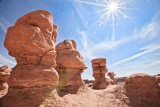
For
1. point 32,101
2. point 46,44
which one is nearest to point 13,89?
point 32,101

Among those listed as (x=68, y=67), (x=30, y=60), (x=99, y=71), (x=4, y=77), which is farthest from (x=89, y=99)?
(x=99, y=71)

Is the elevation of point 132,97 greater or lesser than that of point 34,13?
lesser

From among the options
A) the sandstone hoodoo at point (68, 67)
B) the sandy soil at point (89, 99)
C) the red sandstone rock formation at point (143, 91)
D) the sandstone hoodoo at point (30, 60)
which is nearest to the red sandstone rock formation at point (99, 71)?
the sandy soil at point (89, 99)

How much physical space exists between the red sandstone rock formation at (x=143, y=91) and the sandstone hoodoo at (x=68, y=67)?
22.4ft

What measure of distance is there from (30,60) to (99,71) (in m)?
27.1

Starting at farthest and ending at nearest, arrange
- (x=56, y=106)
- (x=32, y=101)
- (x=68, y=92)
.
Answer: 1. (x=68, y=92)
2. (x=56, y=106)
3. (x=32, y=101)

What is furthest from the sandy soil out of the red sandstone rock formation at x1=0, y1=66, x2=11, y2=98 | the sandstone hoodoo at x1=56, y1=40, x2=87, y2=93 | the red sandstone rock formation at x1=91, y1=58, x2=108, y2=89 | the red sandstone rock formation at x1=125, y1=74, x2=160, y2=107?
the red sandstone rock formation at x1=91, y1=58, x2=108, y2=89

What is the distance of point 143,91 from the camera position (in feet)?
59.5

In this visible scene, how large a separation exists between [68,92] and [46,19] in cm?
910

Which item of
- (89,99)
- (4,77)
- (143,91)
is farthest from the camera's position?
(4,77)

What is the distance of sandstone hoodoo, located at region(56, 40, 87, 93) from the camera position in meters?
18.5

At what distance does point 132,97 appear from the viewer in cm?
1814

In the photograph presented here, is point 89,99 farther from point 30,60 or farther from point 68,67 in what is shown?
point 30,60

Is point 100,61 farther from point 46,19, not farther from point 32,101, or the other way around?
point 32,101
